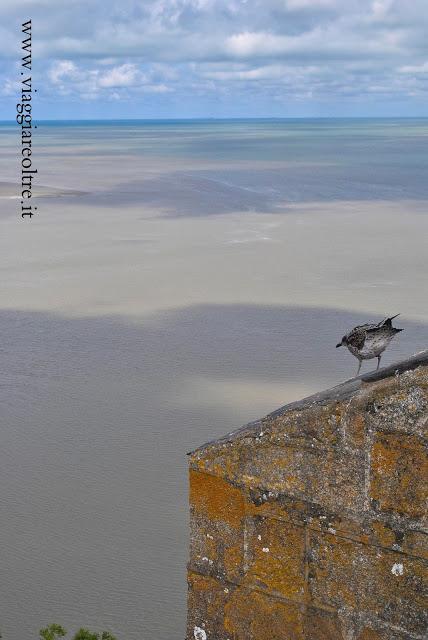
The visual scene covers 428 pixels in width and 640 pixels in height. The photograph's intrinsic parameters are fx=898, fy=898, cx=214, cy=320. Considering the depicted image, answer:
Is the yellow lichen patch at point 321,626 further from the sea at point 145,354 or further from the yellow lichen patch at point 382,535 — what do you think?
the sea at point 145,354

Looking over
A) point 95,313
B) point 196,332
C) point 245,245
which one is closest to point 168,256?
point 245,245

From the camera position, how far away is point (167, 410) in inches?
513

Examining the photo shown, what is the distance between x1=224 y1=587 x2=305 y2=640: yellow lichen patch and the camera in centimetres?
262

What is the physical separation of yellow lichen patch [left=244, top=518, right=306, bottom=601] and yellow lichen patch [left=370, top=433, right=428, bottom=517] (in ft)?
0.97

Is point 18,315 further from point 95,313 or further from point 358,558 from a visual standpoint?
point 358,558

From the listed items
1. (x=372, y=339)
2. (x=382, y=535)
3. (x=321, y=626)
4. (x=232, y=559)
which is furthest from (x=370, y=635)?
(x=372, y=339)

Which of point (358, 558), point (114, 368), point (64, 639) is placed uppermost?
point (358, 558)

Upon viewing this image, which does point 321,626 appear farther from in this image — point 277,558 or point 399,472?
point 399,472

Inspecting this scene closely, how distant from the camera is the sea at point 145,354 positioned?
901 centimetres

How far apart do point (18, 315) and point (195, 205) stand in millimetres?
20601

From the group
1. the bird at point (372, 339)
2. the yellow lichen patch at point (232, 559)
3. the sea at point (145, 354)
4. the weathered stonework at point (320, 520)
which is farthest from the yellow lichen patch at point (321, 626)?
the sea at point (145, 354)

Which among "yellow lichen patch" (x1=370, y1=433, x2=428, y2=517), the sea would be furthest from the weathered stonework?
the sea

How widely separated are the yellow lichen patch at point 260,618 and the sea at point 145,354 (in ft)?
17.8

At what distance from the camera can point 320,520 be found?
2541mm
